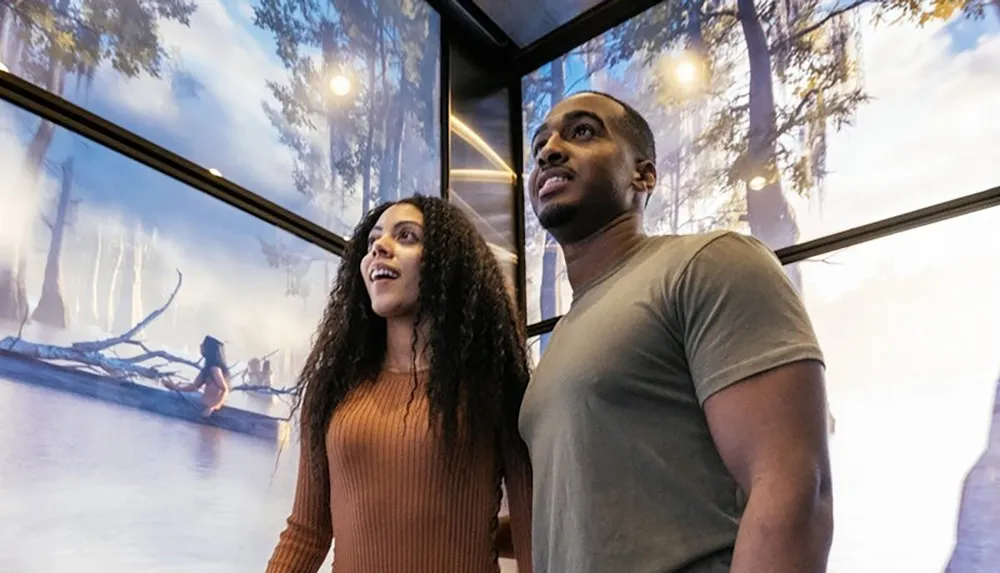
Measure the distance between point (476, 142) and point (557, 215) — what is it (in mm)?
1790

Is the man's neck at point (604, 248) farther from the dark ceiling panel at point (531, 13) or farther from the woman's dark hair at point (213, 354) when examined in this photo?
the dark ceiling panel at point (531, 13)

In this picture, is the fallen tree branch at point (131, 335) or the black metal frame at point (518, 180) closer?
the fallen tree branch at point (131, 335)

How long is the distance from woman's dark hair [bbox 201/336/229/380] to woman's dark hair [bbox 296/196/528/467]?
33cm

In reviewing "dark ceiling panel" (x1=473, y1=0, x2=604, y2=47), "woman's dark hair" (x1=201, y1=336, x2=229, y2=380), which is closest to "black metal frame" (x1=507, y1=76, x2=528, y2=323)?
"dark ceiling panel" (x1=473, y1=0, x2=604, y2=47)

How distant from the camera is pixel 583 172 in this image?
105cm

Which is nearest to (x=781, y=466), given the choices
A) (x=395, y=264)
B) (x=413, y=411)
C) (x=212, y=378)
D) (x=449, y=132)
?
(x=413, y=411)

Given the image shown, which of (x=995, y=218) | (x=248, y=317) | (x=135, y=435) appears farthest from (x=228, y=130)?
(x=995, y=218)

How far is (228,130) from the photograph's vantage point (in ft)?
6.08

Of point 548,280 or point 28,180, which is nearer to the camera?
point 28,180

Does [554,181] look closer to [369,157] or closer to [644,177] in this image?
[644,177]

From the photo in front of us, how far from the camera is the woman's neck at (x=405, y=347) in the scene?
132cm

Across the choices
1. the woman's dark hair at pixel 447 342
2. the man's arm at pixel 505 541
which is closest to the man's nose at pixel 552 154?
the woman's dark hair at pixel 447 342

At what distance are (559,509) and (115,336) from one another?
0.99 meters

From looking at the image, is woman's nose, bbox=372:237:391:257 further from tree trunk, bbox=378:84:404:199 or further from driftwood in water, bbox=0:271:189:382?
tree trunk, bbox=378:84:404:199
